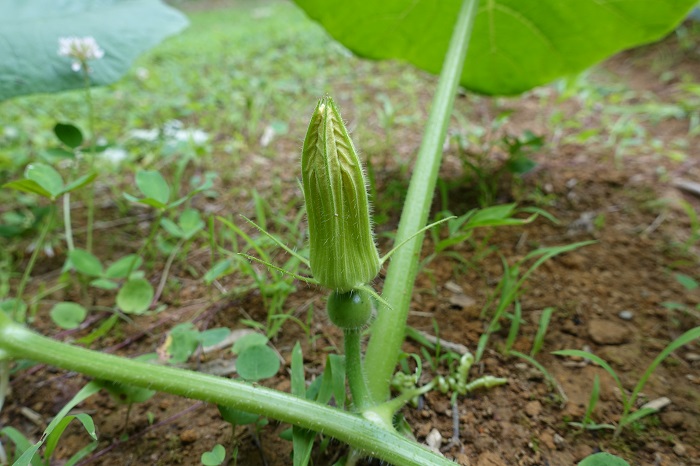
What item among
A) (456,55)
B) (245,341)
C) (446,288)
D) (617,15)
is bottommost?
(245,341)

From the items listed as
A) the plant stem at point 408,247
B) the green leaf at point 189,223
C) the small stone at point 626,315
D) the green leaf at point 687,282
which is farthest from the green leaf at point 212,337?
the green leaf at point 687,282

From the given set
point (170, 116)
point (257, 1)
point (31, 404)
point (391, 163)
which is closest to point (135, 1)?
point (170, 116)

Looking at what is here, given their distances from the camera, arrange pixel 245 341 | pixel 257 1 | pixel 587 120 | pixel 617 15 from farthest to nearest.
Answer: pixel 257 1, pixel 587 120, pixel 617 15, pixel 245 341

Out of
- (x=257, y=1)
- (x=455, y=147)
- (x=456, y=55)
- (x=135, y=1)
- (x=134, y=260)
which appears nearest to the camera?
(x=134, y=260)

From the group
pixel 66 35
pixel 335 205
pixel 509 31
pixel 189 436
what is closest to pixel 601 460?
pixel 335 205

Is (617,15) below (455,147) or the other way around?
the other way around

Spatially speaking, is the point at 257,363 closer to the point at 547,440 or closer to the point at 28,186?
the point at 547,440

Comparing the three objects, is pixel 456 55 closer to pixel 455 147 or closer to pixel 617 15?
pixel 617 15

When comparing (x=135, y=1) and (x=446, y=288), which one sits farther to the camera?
(x=135, y=1)
